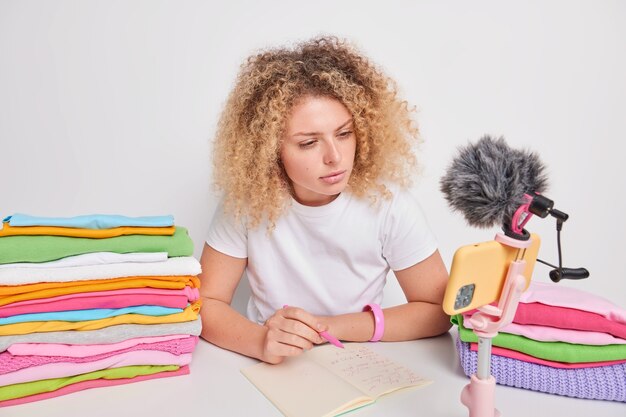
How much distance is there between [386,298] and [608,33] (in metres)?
1.27

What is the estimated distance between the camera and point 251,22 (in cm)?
206

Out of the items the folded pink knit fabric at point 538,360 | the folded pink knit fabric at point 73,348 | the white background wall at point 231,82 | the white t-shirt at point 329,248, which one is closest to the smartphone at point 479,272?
the folded pink knit fabric at point 538,360

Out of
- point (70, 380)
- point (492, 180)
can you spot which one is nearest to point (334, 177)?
point (492, 180)

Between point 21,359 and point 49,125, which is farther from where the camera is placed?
point 49,125

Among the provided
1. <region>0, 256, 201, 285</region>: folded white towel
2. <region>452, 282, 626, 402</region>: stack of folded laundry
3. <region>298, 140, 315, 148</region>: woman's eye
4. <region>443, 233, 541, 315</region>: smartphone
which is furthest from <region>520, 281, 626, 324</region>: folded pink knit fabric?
<region>0, 256, 201, 285</region>: folded white towel

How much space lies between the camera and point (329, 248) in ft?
5.21

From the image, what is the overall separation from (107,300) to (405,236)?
2.40 feet

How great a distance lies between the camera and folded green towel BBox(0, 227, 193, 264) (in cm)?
119

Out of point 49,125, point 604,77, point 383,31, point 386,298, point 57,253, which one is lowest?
point 386,298

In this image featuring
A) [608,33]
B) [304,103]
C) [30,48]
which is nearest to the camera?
[304,103]

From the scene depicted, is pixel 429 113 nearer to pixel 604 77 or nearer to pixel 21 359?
pixel 604 77

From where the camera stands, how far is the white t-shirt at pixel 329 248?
60.8 inches

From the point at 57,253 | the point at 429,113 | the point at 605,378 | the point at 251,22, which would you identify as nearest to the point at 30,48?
the point at 251,22

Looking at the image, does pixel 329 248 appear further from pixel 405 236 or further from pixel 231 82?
pixel 231 82
